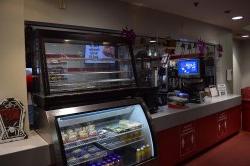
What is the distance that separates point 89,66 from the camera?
2475 mm

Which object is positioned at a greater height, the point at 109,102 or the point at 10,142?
the point at 109,102

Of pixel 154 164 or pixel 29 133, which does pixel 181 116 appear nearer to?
pixel 154 164

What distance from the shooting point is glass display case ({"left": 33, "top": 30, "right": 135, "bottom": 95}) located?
2074 mm

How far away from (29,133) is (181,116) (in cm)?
210

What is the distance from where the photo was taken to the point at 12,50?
217 cm

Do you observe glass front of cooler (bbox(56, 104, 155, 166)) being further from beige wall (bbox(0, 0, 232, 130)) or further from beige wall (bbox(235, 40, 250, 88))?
beige wall (bbox(235, 40, 250, 88))

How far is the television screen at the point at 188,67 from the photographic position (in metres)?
4.51

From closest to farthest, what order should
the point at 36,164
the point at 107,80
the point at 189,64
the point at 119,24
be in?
the point at 36,164 < the point at 107,80 < the point at 119,24 < the point at 189,64

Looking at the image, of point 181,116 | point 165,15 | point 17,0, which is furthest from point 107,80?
point 165,15

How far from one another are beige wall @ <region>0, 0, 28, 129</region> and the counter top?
5.13 ft

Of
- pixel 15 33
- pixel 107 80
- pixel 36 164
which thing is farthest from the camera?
pixel 107 80

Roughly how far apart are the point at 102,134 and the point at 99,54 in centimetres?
87

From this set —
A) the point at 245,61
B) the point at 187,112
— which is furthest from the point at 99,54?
the point at 245,61

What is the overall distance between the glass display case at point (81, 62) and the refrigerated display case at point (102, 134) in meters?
0.23
